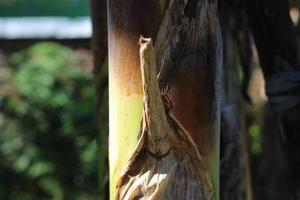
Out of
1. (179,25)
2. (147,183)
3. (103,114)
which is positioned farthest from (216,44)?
(103,114)

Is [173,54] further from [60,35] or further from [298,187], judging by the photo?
[60,35]

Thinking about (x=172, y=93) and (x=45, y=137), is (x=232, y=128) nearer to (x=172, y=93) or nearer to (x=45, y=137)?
(x=172, y=93)

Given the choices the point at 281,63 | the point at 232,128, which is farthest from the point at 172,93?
the point at 232,128

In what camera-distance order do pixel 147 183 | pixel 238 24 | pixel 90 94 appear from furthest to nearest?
1. pixel 90 94
2. pixel 238 24
3. pixel 147 183

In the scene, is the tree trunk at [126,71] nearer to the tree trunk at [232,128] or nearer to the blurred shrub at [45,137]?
the tree trunk at [232,128]

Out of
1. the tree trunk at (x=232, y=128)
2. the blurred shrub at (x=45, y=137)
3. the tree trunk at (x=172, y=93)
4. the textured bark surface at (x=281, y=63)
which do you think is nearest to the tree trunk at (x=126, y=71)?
the tree trunk at (x=172, y=93)

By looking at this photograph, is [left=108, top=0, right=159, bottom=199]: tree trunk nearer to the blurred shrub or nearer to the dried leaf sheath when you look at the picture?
the dried leaf sheath

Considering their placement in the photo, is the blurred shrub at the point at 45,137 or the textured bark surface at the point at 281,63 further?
the blurred shrub at the point at 45,137

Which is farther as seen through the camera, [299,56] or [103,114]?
[103,114]
